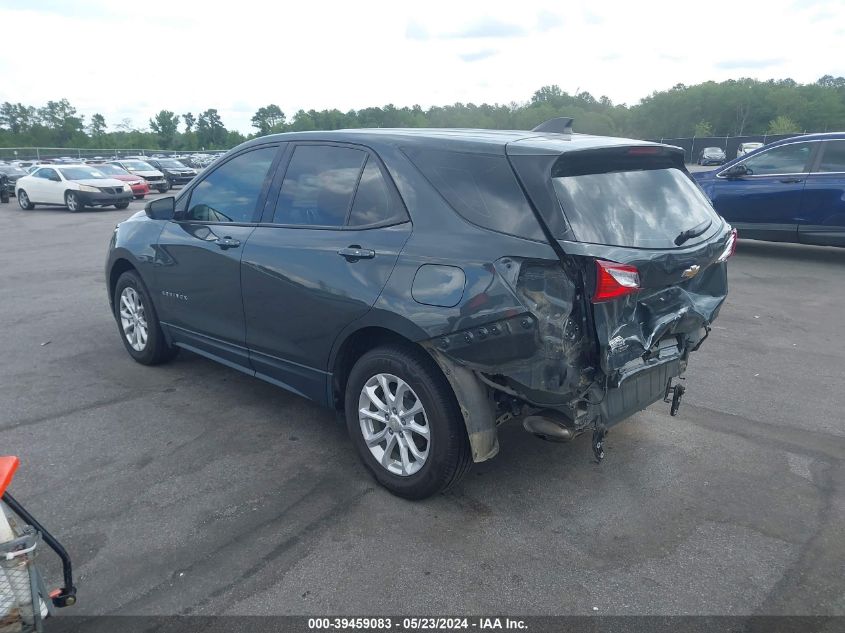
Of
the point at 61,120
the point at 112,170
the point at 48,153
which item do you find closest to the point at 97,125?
the point at 61,120

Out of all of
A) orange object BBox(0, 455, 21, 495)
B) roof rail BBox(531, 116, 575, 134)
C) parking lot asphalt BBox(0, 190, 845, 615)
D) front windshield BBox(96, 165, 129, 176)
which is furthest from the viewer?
front windshield BBox(96, 165, 129, 176)

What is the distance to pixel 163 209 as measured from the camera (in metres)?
5.17

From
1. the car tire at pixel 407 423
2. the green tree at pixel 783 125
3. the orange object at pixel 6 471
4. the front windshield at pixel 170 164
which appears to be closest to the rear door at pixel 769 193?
the car tire at pixel 407 423

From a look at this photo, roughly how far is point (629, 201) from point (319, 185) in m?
1.77

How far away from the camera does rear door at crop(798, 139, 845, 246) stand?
385 inches

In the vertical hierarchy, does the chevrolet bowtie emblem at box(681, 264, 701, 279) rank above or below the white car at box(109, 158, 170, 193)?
above

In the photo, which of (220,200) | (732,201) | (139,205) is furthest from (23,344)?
(139,205)

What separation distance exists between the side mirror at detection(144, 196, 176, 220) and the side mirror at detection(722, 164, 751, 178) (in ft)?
29.3

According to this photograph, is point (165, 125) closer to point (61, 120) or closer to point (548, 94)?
point (61, 120)

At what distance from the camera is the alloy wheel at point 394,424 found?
11.5ft

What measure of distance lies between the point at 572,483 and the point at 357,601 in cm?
150

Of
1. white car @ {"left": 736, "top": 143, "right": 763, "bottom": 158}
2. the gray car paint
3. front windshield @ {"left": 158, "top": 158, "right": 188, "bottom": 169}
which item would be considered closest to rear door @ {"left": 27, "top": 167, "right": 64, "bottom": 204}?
front windshield @ {"left": 158, "top": 158, "right": 188, "bottom": 169}

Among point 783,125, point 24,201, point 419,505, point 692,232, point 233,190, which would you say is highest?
point 783,125

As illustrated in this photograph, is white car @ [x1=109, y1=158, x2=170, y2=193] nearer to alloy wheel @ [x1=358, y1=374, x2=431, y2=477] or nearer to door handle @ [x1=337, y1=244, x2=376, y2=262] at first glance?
door handle @ [x1=337, y1=244, x2=376, y2=262]
